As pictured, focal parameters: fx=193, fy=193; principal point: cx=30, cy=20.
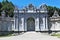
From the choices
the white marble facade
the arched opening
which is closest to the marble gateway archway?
the white marble facade

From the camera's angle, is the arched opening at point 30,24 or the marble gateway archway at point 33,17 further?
the arched opening at point 30,24

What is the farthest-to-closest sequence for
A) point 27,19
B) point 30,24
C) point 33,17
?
point 30,24 < point 27,19 < point 33,17

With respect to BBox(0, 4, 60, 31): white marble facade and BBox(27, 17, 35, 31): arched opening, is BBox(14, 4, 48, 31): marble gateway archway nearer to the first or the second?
BBox(0, 4, 60, 31): white marble facade

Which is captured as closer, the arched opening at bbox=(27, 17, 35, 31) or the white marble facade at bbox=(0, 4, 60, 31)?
the white marble facade at bbox=(0, 4, 60, 31)

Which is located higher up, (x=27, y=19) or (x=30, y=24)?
(x=27, y=19)

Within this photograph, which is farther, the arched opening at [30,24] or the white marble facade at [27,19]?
the arched opening at [30,24]

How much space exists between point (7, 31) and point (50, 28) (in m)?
9.69

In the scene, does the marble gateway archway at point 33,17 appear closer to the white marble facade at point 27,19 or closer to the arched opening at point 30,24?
the white marble facade at point 27,19

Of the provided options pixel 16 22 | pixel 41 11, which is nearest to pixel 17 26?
pixel 16 22

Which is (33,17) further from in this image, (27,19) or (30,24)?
(30,24)

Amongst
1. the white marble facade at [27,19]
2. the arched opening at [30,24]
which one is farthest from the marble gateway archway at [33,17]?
the arched opening at [30,24]

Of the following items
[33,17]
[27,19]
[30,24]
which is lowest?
[30,24]

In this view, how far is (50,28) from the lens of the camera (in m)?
43.5

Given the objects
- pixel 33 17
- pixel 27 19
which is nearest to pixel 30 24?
pixel 27 19
